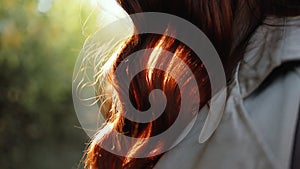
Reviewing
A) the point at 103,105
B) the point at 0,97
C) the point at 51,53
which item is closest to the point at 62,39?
the point at 51,53

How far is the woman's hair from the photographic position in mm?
927

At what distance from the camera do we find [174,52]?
38.7 inches

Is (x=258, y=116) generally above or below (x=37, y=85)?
above

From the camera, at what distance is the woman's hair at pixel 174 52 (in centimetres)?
93

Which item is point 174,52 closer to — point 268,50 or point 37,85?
point 268,50

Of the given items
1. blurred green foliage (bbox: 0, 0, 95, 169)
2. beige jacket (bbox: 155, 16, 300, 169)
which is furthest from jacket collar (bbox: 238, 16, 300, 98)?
blurred green foliage (bbox: 0, 0, 95, 169)

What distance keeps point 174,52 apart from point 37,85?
5.66 m

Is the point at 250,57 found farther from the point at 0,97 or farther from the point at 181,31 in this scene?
the point at 0,97

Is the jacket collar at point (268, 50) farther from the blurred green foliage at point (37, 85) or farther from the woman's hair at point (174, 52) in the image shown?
the blurred green foliage at point (37, 85)

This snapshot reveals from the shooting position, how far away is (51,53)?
6.49m

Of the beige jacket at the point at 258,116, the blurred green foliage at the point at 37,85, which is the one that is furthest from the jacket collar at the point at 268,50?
the blurred green foliage at the point at 37,85

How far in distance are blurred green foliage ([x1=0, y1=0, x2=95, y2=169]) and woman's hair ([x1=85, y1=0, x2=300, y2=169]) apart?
4.86 meters

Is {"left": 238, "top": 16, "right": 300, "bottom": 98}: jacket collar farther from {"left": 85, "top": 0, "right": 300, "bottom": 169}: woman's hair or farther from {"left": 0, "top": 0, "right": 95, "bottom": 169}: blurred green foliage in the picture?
{"left": 0, "top": 0, "right": 95, "bottom": 169}: blurred green foliage

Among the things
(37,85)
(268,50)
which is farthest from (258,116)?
(37,85)
